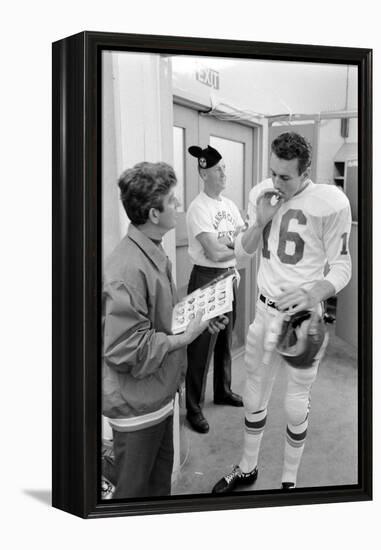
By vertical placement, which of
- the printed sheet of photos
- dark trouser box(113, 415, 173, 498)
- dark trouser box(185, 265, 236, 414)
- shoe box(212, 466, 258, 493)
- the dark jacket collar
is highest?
the dark jacket collar

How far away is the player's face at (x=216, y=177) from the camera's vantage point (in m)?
3.22

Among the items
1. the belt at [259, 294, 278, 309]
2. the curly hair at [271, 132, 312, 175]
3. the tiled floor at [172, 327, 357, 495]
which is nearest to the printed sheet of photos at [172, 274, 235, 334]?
the belt at [259, 294, 278, 309]

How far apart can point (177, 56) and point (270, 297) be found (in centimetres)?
93

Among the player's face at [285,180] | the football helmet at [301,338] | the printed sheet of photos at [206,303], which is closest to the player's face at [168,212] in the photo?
the printed sheet of photos at [206,303]

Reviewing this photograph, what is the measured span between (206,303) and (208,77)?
0.81 m

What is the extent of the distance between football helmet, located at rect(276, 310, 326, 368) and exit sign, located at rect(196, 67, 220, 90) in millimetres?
884

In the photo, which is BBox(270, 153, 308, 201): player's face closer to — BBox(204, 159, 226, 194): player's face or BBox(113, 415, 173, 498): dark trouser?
BBox(204, 159, 226, 194): player's face

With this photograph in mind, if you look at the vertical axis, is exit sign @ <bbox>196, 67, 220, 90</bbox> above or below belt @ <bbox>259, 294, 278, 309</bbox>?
above

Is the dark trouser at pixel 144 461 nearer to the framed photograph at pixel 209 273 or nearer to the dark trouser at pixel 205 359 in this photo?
the framed photograph at pixel 209 273

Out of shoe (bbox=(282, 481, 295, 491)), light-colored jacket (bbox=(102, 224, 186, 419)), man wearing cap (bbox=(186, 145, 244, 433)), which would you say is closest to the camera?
light-colored jacket (bbox=(102, 224, 186, 419))

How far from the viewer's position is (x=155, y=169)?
10.3 ft

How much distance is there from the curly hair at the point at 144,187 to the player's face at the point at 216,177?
137mm

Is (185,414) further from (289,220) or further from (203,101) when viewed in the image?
(203,101)

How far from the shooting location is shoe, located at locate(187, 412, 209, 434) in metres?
3.29
